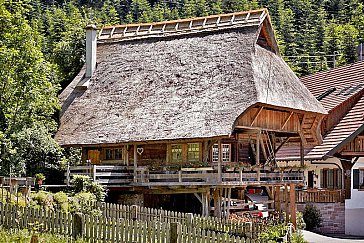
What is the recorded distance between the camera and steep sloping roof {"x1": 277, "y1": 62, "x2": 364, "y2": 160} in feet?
127

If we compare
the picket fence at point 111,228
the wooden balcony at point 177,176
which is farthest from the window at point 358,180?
the picket fence at point 111,228

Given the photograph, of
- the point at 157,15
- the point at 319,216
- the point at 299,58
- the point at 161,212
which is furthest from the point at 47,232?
the point at 157,15

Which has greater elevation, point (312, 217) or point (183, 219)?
point (183, 219)

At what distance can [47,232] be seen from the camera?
68.1ft

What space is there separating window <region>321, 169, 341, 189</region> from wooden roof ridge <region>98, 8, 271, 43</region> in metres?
9.19

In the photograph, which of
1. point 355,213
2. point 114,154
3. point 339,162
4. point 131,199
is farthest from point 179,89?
point 355,213

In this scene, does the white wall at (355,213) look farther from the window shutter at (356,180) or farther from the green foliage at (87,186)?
the green foliage at (87,186)

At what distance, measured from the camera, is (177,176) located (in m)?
31.3

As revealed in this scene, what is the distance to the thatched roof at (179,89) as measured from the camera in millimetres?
31641

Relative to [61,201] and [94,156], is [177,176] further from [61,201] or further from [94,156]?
[94,156]

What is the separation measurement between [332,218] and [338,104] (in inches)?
271

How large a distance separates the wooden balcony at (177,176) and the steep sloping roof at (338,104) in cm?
558

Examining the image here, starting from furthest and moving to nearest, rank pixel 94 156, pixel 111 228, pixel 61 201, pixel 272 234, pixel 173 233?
pixel 94 156 < pixel 61 201 < pixel 272 234 < pixel 111 228 < pixel 173 233

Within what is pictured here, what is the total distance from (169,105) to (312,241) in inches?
339
